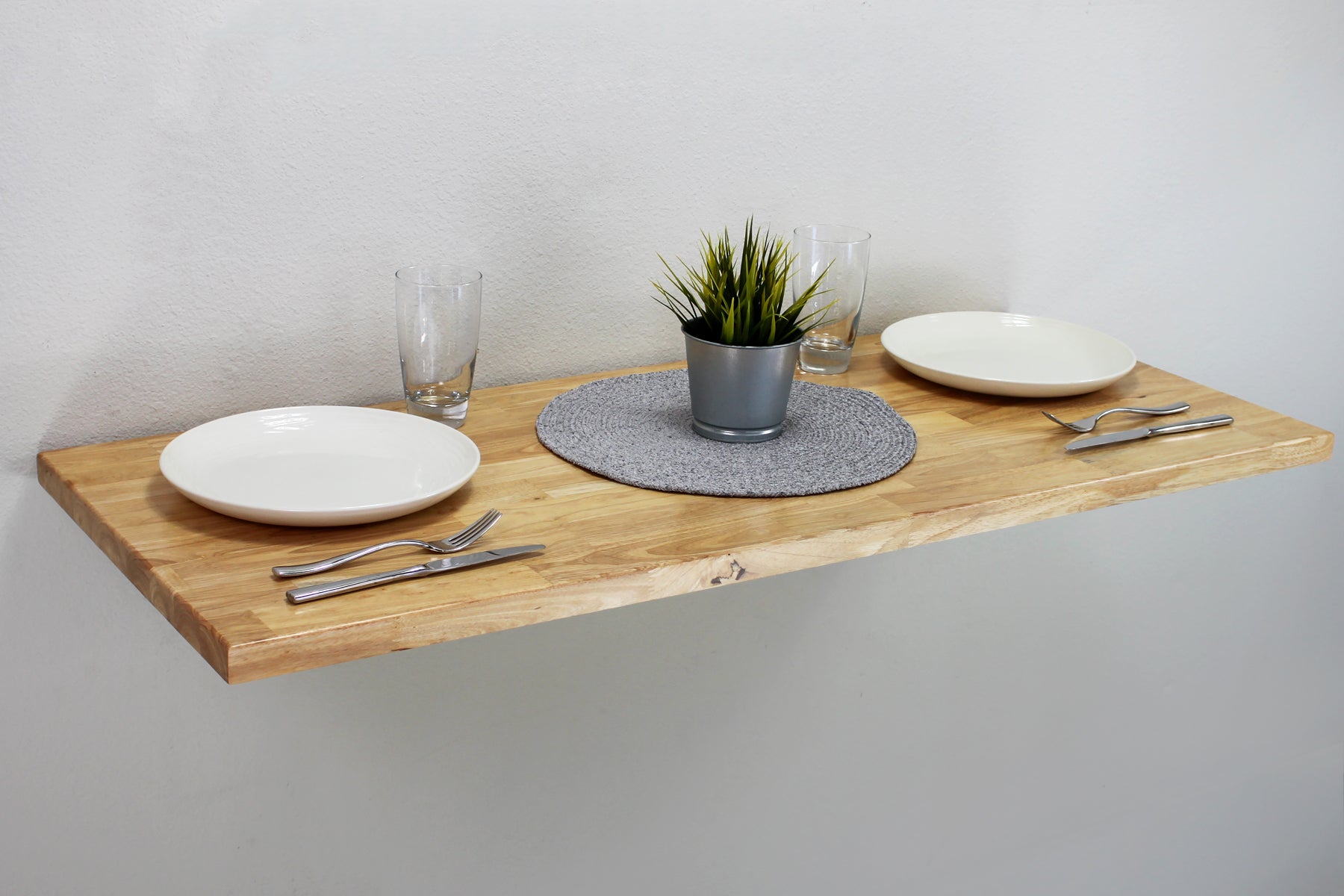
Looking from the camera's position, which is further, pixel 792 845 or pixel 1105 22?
pixel 792 845

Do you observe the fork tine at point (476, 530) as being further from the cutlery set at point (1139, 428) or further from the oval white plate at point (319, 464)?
the cutlery set at point (1139, 428)

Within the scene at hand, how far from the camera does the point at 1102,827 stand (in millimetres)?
1809

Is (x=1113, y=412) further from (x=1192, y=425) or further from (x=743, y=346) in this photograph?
(x=743, y=346)

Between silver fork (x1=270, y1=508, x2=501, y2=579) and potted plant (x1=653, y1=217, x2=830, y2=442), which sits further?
potted plant (x1=653, y1=217, x2=830, y2=442)

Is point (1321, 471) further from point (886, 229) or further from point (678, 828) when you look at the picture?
point (678, 828)

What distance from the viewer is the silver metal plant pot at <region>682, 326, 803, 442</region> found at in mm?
941

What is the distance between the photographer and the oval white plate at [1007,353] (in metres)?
1.10

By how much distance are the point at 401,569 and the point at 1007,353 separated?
0.74 m

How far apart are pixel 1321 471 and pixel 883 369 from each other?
1001 millimetres

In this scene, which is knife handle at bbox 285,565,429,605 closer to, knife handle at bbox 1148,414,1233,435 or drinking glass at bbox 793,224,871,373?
drinking glass at bbox 793,224,871,373

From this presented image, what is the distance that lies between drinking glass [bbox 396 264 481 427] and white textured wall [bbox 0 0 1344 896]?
11 cm

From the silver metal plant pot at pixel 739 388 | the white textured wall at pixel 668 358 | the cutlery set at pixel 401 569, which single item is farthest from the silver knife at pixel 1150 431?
the cutlery set at pixel 401 569

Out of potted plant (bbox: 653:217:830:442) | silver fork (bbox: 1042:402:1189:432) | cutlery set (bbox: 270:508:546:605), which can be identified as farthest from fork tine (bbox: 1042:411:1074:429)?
cutlery set (bbox: 270:508:546:605)

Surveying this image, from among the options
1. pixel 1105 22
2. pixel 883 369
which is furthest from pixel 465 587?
pixel 1105 22
